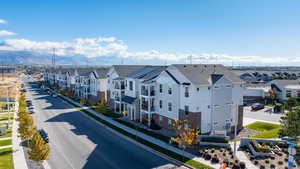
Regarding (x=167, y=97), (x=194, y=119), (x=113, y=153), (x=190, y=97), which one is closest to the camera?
(x=113, y=153)

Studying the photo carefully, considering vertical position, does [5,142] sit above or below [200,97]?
below

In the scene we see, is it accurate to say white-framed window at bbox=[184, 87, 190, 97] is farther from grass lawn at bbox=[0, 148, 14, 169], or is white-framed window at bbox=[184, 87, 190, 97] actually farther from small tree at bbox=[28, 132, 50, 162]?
grass lawn at bbox=[0, 148, 14, 169]

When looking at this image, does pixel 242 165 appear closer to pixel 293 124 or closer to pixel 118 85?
pixel 293 124

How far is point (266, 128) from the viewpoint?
3638cm

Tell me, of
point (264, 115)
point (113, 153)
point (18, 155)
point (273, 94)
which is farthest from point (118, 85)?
point (273, 94)

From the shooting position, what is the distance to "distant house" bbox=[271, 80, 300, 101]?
192ft

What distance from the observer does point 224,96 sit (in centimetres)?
3291

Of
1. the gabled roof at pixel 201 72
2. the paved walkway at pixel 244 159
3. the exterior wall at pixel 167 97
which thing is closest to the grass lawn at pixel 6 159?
the exterior wall at pixel 167 97

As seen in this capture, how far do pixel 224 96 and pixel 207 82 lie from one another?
3.88 m

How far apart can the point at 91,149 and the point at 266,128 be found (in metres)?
29.0

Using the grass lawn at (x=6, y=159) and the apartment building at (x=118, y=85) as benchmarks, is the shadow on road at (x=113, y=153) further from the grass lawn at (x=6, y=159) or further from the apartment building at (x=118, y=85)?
the apartment building at (x=118, y=85)

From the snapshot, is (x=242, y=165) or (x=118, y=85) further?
(x=118, y=85)

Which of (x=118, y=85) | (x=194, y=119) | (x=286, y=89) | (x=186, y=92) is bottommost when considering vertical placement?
(x=194, y=119)

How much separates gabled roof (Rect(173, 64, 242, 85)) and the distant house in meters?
34.1
